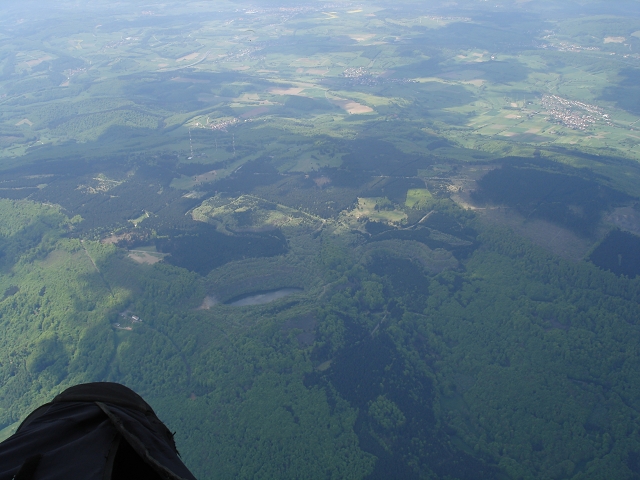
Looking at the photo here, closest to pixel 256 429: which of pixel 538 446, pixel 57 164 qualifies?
pixel 538 446

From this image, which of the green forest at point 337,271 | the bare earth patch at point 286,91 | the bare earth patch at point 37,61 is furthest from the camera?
the bare earth patch at point 37,61

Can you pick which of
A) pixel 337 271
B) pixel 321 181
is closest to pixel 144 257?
pixel 337 271

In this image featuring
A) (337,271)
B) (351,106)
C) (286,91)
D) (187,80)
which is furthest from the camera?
(187,80)

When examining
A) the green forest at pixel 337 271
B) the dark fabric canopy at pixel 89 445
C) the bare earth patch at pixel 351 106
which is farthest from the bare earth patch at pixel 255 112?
the dark fabric canopy at pixel 89 445

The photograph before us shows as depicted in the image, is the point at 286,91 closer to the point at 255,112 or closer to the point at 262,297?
the point at 255,112

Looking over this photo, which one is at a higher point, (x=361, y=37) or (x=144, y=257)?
(x=144, y=257)

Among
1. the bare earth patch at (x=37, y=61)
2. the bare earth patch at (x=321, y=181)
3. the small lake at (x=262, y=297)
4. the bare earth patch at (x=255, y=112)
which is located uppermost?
the small lake at (x=262, y=297)

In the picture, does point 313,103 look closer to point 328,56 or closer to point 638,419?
point 328,56

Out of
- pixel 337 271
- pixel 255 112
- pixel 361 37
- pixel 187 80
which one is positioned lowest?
pixel 361 37

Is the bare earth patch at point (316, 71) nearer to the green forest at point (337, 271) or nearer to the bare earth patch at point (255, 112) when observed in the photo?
the green forest at point (337, 271)
